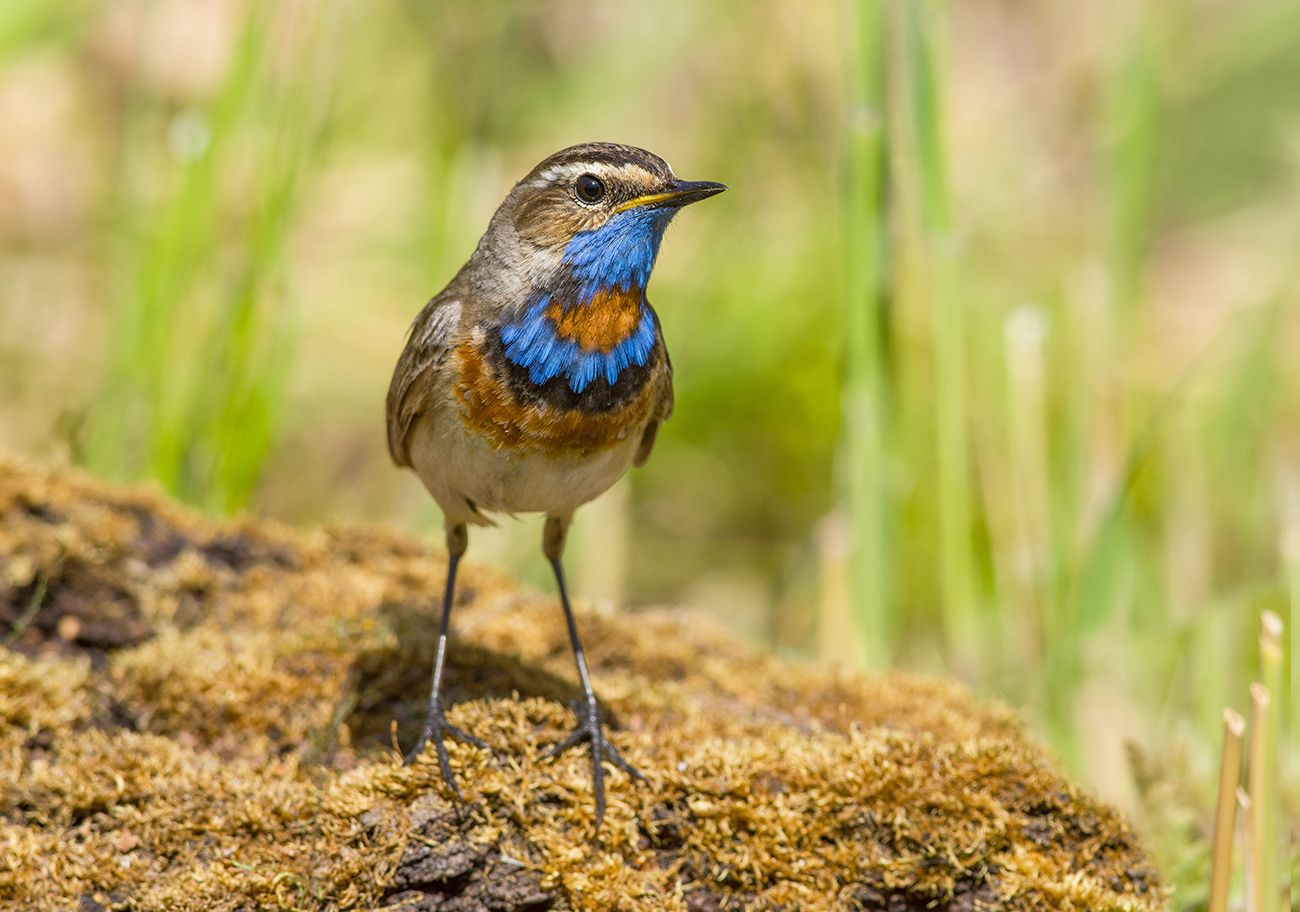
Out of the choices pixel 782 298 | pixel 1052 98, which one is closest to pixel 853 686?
pixel 782 298

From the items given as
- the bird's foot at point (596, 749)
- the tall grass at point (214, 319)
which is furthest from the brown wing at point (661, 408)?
the tall grass at point (214, 319)

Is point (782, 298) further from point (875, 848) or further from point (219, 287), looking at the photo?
point (875, 848)

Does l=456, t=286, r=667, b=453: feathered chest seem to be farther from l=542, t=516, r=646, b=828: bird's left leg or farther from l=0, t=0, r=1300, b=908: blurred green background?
l=0, t=0, r=1300, b=908: blurred green background

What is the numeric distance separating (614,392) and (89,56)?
753cm

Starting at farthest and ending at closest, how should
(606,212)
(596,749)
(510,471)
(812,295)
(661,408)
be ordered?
(812,295)
(661,408)
(606,212)
(510,471)
(596,749)

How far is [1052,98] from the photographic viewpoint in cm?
1081

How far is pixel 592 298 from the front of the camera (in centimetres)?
390

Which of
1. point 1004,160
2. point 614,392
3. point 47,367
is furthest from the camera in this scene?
point 1004,160

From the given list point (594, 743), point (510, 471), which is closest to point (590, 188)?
point (510, 471)

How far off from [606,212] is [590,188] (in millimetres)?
91

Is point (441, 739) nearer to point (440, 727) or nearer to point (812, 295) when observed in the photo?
point (440, 727)

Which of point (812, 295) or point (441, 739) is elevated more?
point (812, 295)

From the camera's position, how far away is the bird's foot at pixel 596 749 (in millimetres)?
3498

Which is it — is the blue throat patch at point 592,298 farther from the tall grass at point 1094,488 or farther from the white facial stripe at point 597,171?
the tall grass at point 1094,488
